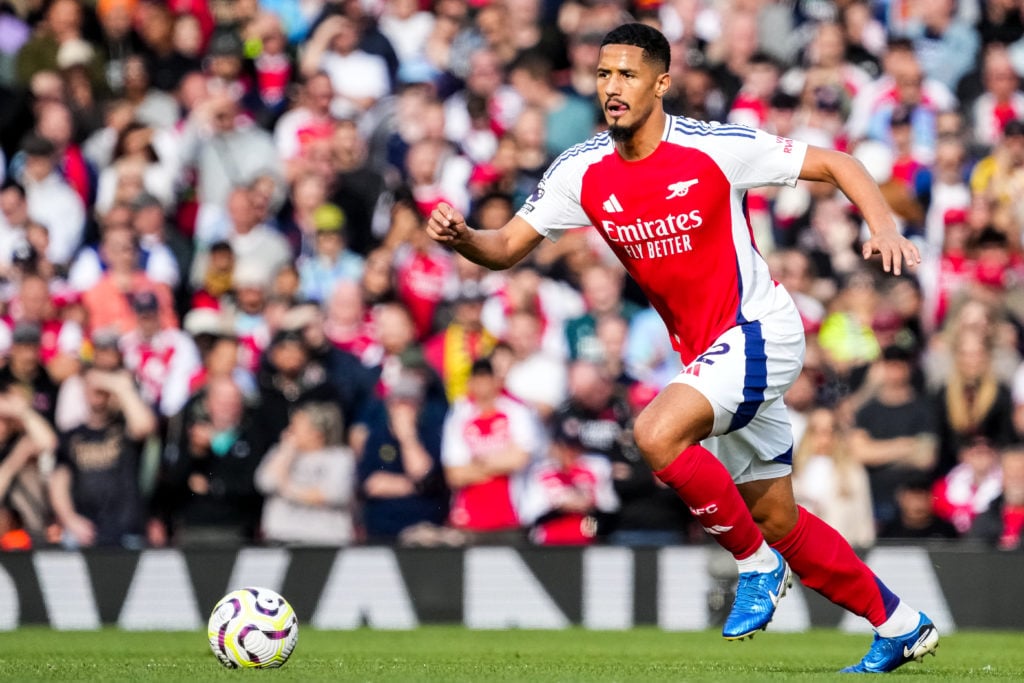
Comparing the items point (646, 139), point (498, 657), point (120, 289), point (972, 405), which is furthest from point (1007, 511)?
point (120, 289)

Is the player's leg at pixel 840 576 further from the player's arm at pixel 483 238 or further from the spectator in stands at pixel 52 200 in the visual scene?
the spectator in stands at pixel 52 200

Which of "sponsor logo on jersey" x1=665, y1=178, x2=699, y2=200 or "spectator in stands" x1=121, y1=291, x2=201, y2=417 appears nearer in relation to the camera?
"sponsor logo on jersey" x1=665, y1=178, x2=699, y2=200

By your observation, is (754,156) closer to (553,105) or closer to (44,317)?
(553,105)

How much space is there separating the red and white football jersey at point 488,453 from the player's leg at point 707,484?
5.32m

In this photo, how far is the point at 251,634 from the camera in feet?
26.8

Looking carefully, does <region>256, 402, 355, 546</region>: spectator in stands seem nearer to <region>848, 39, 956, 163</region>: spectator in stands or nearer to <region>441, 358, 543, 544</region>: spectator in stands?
<region>441, 358, 543, 544</region>: spectator in stands

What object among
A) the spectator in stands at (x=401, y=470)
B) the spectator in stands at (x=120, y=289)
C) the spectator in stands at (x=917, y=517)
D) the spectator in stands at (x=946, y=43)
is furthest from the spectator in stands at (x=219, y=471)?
the spectator in stands at (x=946, y=43)

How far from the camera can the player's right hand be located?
7426 mm

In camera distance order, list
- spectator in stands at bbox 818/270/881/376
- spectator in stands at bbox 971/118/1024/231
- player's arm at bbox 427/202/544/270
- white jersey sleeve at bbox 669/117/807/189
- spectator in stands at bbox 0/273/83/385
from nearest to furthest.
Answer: player's arm at bbox 427/202/544/270, white jersey sleeve at bbox 669/117/807/189, spectator in stands at bbox 818/270/881/376, spectator in stands at bbox 971/118/1024/231, spectator in stands at bbox 0/273/83/385

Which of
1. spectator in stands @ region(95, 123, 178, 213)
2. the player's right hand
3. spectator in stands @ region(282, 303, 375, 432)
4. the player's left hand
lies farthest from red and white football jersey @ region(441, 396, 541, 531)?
the player's left hand

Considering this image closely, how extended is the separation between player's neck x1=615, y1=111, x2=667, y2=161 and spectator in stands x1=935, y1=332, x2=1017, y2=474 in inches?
230

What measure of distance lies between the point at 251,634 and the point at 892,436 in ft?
20.3

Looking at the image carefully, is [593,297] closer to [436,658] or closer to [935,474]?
[935,474]

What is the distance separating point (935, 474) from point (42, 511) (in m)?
6.60
